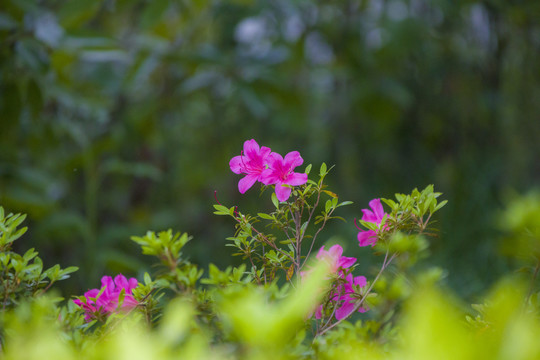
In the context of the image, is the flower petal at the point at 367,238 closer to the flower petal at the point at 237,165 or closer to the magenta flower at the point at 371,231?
the magenta flower at the point at 371,231

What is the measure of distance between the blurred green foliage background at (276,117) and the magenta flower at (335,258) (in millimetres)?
804

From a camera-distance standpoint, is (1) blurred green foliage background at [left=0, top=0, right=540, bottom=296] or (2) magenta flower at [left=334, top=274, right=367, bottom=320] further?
(1) blurred green foliage background at [left=0, top=0, right=540, bottom=296]

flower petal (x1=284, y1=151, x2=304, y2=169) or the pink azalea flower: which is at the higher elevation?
flower petal (x1=284, y1=151, x2=304, y2=169)

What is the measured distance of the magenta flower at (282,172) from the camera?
1.21ft

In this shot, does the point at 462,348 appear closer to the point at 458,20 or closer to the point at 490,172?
the point at 490,172

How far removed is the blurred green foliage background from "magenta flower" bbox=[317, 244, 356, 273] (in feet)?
2.64

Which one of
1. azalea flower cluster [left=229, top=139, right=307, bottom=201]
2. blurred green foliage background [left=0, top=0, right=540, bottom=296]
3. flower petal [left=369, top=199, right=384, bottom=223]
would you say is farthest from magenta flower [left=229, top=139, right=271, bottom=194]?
blurred green foliage background [left=0, top=0, right=540, bottom=296]

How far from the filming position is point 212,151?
1.97 m

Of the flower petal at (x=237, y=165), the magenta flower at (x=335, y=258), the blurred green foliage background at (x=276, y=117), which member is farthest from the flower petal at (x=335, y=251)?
the blurred green foliage background at (x=276, y=117)

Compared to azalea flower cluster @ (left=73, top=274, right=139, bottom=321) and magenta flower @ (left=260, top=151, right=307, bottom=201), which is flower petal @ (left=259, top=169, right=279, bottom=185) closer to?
magenta flower @ (left=260, top=151, right=307, bottom=201)

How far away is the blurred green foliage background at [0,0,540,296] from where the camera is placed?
4.04ft

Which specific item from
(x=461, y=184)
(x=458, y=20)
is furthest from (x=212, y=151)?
(x=458, y=20)

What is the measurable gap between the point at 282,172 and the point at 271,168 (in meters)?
0.01

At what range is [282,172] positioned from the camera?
38cm
